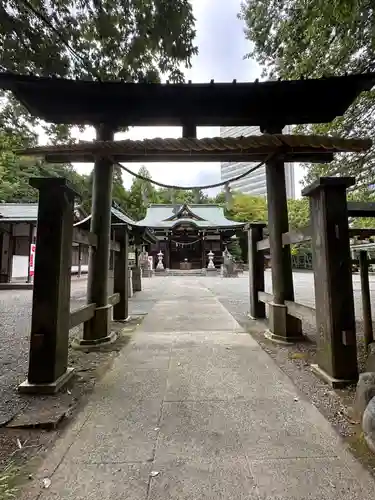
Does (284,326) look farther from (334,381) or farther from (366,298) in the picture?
(334,381)

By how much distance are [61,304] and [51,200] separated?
90cm

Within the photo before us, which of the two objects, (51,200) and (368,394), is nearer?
(368,394)

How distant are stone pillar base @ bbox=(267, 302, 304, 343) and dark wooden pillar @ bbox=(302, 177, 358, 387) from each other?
3.59ft

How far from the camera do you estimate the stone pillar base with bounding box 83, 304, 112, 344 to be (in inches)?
132

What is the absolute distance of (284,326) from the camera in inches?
135

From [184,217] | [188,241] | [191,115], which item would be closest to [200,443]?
[191,115]

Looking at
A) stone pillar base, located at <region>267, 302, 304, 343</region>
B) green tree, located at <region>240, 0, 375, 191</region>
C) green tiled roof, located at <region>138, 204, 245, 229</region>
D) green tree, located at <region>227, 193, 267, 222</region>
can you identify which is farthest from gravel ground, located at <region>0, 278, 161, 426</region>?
green tree, located at <region>227, 193, 267, 222</region>

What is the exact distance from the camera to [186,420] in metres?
1.69

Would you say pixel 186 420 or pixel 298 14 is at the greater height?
pixel 298 14

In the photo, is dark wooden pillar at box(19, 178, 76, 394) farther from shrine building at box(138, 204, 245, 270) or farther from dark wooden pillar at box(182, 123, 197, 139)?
shrine building at box(138, 204, 245, 270)

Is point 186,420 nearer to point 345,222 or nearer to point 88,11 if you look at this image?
point 345,222

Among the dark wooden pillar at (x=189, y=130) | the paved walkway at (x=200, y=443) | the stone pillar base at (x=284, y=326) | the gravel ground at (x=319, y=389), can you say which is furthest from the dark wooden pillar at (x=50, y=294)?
the stone pillar base at (x=284, y=326)

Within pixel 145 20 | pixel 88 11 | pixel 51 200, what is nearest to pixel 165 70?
pixel 145 20

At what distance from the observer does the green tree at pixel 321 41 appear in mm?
3467
